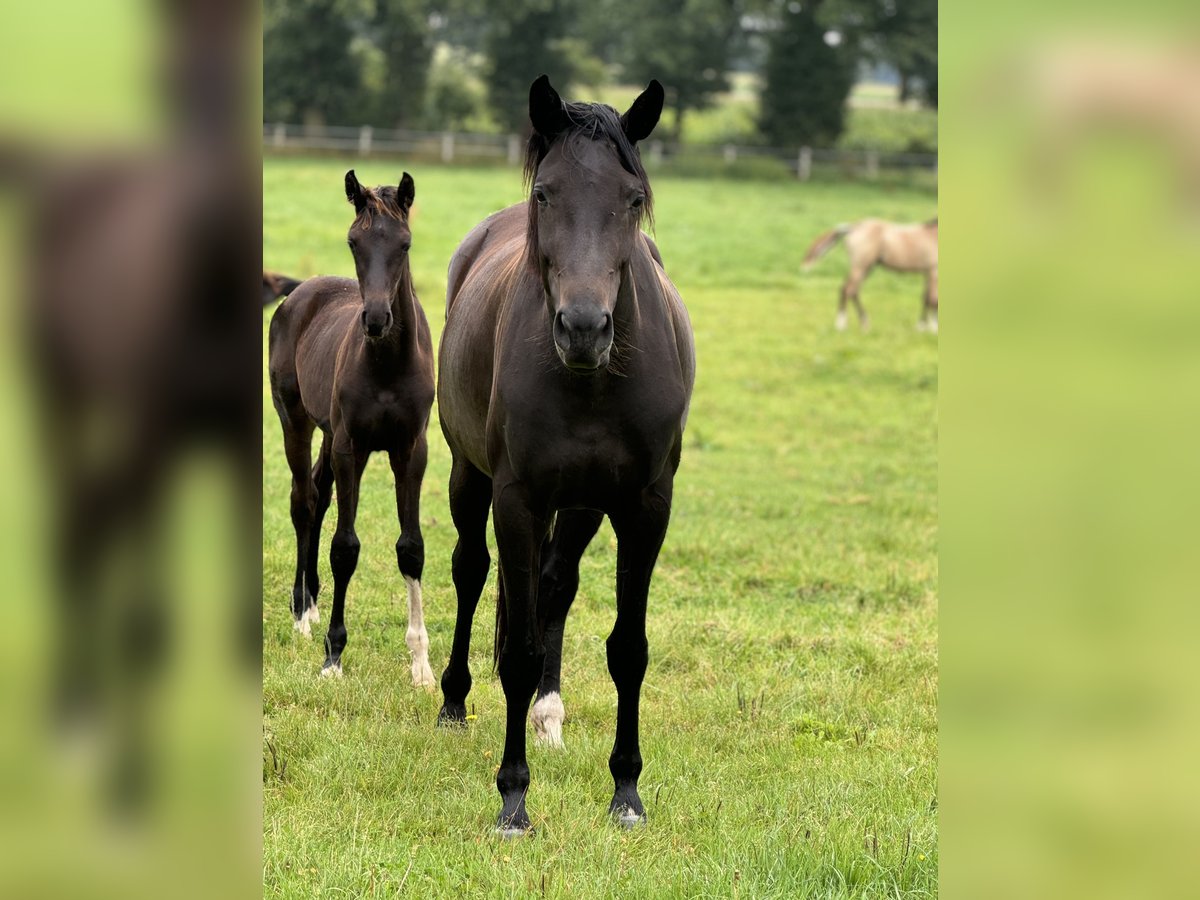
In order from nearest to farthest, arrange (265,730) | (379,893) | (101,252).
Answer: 1. (101,252)
2. (379,893)
3. (265,730)

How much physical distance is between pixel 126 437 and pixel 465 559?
13.7 feet

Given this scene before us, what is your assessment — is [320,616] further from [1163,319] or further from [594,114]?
[1163,319]

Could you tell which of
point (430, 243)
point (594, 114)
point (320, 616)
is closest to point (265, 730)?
point (320, 616)

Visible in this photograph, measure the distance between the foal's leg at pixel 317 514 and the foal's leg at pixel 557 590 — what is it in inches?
70.3

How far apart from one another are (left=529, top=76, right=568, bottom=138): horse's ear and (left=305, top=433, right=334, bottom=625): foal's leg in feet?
10.3

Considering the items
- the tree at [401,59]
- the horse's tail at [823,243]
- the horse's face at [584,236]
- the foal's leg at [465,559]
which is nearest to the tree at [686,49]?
the tree at [401,59]

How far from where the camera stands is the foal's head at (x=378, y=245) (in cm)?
517

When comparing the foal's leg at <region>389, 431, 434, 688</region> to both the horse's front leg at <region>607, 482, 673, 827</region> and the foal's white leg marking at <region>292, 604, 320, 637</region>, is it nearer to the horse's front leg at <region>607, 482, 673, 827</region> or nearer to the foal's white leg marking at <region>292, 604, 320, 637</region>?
the foal's white leg marking at <region>292, 604, 320, 637</region>

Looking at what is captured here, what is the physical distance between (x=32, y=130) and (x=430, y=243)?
19.7 metres

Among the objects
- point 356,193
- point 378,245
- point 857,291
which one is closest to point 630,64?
point 857,291

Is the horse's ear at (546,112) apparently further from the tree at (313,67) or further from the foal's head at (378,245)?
the tree at (313,67)

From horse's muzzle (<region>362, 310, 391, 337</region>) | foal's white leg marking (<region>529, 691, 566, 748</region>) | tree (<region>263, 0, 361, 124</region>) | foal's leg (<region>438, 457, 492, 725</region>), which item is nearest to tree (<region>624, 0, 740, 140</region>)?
tree (<region>263, 0, 361, 124</region>)

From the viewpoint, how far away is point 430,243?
790 inches

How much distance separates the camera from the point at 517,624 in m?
3.95
